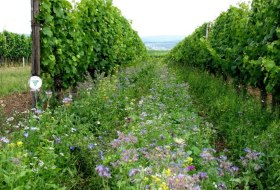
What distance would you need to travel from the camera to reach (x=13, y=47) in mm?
30812

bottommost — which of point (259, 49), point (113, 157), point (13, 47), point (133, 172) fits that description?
point (13, 47)

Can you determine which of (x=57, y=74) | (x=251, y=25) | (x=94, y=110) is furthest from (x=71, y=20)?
(x=251, y=25)

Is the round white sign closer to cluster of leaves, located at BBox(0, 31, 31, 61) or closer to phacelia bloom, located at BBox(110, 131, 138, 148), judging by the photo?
phacelia bloom, located at BBox(110, 131, 138, 148)

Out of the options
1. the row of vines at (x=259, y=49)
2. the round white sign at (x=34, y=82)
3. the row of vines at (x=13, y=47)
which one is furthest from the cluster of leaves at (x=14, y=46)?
the round white sign at (x=34, y=82)

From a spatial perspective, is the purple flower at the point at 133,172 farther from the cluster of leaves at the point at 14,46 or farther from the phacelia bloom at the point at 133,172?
the cluster of leaves at the point at 14,46

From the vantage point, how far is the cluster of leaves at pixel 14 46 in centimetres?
2900

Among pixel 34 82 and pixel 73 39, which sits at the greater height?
pixel 73 39

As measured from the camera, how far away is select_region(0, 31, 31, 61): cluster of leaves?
29.0m

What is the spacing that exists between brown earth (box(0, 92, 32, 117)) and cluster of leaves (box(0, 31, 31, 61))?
18.1m

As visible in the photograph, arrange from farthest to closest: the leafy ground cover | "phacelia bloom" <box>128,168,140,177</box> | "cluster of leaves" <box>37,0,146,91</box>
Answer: "cluster of leaves" <box>37,0,146,91</box> < the leafy ground cover < "phacelia bloom" <box>128,168,140,177</box>

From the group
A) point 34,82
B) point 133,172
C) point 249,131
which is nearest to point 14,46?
point 34,82

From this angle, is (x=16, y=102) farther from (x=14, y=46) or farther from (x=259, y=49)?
(x=14, y=46)

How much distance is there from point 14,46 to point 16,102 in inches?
Answer: 897

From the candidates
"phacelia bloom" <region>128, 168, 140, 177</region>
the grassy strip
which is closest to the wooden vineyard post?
the grassy strip
